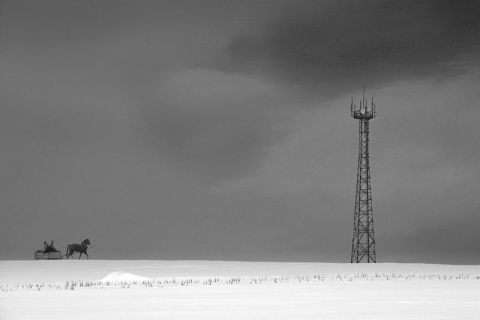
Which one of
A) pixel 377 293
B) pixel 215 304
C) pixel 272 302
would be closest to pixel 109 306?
pixel 215 304

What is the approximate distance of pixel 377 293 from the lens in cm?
2512

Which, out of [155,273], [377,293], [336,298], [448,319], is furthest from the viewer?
[155,273]

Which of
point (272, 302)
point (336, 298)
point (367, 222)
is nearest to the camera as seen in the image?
point (272, 302)

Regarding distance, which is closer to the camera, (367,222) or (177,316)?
(177,316)

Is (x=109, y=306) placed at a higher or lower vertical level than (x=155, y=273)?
lower

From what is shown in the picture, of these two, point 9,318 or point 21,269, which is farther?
point 21,269

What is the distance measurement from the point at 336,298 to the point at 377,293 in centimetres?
307

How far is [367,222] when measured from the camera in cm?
6031

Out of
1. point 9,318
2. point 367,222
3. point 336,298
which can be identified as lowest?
point 9,318

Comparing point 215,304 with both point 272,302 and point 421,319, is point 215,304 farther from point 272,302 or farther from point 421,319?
point 421,319

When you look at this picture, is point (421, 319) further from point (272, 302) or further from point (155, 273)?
point (155, 273)

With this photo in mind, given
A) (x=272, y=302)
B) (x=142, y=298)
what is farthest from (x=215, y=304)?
(x=142, y=298)

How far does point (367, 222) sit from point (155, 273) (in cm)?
2075

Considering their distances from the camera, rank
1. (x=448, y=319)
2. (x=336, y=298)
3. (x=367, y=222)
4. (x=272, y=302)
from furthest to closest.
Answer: (x=367, y=222) < (x=336, y=298) < (x=272, y=302) < (x=448, y=319)
